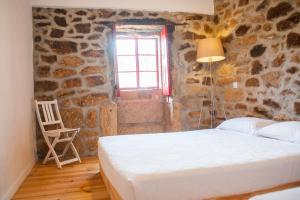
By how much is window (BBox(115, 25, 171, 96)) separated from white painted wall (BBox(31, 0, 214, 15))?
0.36 meters

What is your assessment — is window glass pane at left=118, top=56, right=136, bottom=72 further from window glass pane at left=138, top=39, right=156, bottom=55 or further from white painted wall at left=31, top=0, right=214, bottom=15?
white painted wall at left=31, top=0, right=214, bottom=15

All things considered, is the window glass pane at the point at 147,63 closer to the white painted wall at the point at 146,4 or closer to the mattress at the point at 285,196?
the white painted wall at the point at 146,4

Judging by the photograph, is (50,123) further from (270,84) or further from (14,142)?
(270,84)

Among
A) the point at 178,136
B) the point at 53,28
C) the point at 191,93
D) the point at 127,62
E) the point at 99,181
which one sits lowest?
the point at 99,181

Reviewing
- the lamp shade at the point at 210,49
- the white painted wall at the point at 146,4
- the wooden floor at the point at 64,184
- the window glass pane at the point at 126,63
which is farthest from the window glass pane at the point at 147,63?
the wooden floor at the point at 64,184

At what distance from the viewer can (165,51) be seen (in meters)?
4.29

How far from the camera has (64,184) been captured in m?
2.77

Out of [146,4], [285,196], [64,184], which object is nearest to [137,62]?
[146,4]

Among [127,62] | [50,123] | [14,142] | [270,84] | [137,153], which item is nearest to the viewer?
[137,153]

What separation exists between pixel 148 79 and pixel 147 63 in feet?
0.94

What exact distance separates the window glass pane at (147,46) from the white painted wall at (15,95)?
5.81ft

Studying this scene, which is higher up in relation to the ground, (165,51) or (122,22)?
(122,22)

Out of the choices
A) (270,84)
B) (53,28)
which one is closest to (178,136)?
(270,84)

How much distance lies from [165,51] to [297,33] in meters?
1.95
